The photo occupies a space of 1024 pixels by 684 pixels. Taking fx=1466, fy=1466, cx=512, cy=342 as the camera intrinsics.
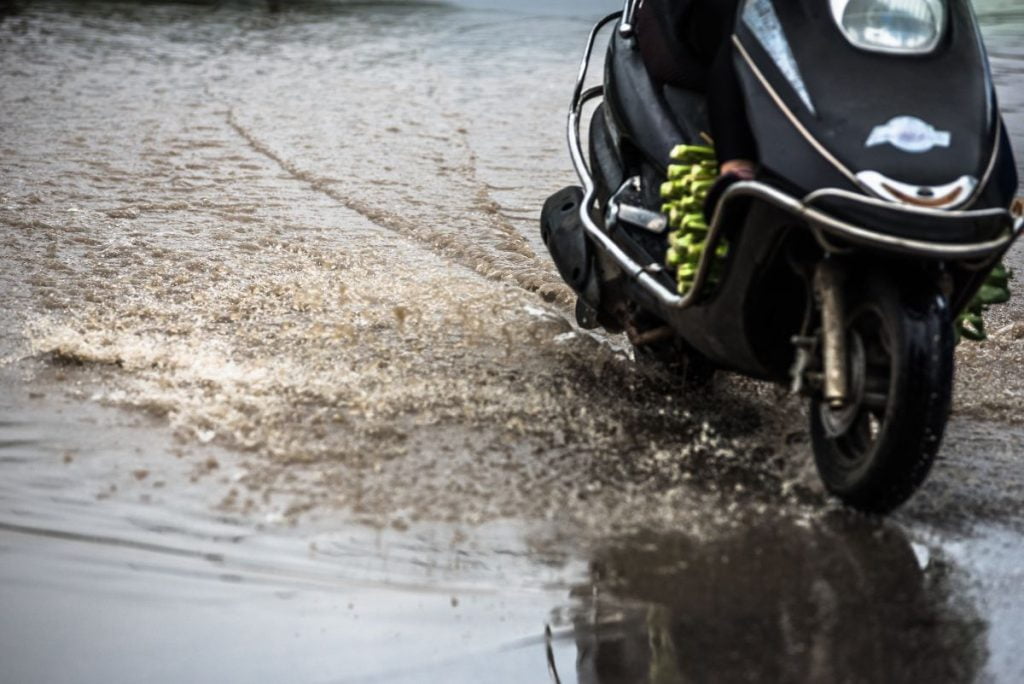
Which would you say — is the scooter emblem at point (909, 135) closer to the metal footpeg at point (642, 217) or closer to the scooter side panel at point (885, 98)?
the scooter side panel at point (885, 98)

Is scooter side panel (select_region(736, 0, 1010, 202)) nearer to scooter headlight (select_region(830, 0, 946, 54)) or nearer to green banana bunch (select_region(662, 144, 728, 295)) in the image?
scooter headlight (select_region(830, 0, 946, 54))

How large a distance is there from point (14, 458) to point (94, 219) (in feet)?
9.18

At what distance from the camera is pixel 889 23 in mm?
3635

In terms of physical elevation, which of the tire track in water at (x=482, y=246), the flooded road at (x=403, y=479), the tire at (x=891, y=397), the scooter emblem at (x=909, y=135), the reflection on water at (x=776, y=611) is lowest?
the tire track in water at (x=482, y=246)

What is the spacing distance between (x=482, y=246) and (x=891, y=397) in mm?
3416

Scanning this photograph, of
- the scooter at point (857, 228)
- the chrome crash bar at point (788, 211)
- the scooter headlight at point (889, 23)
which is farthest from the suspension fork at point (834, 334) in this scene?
the scooter headlight at point (889, 23)

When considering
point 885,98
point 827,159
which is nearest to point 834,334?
point 827,159

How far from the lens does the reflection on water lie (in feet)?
9.63

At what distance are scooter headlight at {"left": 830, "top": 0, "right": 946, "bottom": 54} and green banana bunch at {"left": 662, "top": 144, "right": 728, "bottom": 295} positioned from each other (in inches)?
20.4

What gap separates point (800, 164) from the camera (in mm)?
3375

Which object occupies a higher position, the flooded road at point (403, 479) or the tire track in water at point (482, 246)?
the flooded road at point (403, 479)

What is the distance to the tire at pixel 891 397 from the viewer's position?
3209 mm

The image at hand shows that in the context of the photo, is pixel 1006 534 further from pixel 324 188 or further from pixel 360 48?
pixel 360 48

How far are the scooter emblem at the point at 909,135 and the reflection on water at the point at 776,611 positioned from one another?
0.93 meters
